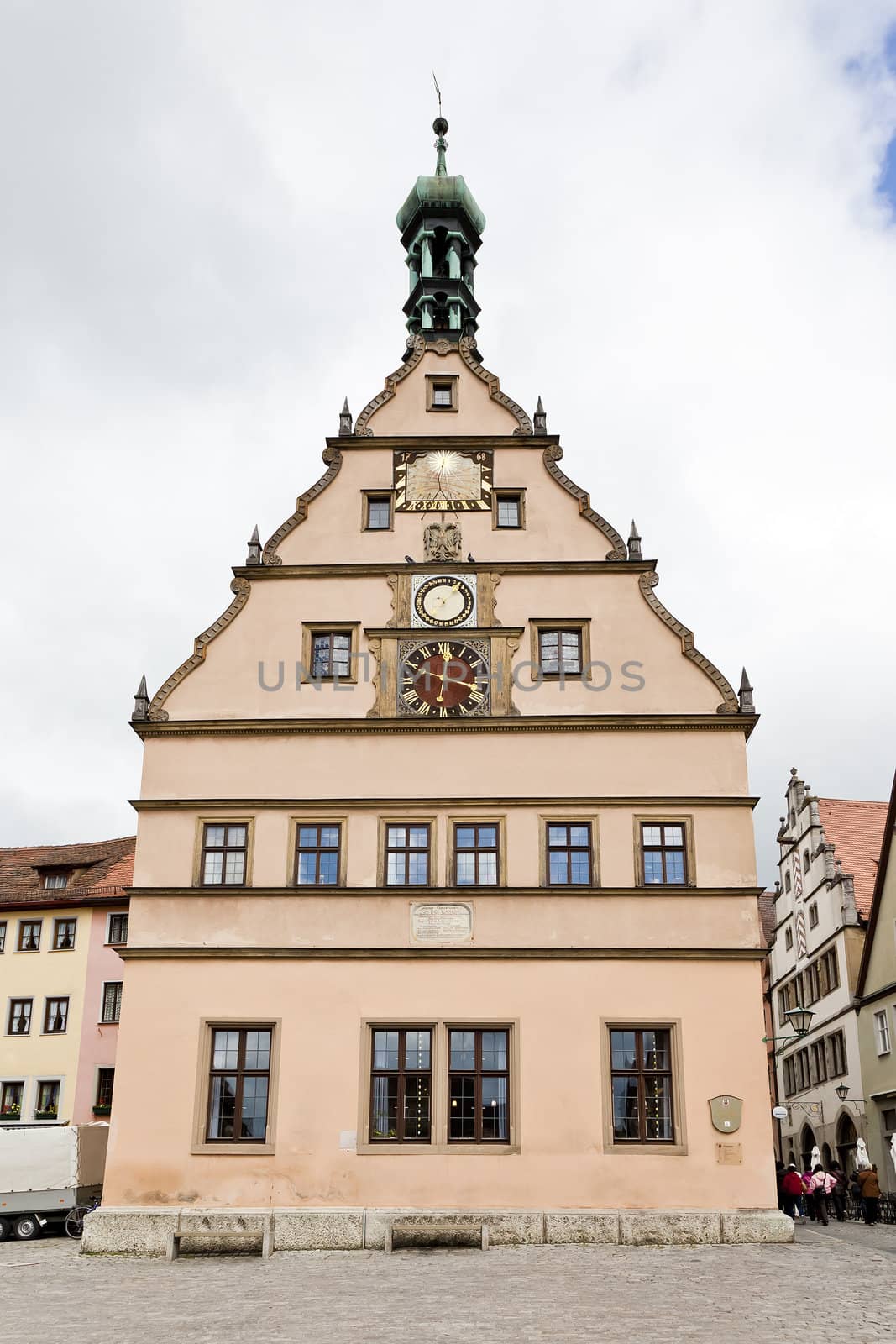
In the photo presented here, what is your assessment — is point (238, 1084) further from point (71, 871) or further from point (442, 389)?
point (71, 871)

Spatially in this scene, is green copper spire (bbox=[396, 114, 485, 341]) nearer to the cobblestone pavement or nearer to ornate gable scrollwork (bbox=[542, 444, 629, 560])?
ornate gable scrollwork (bbox=[542, 444, 629, 560])

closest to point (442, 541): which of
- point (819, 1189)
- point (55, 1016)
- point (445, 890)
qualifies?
point (445, 890)

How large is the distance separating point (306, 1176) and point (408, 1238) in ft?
6.11

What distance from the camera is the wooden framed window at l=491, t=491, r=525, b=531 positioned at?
23828 millimetres

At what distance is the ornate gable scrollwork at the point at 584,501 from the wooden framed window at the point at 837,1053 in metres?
19.9

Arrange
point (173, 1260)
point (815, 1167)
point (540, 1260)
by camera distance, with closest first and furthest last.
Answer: point (540, 1260) < point (173, 1260) < point (815, 1167)

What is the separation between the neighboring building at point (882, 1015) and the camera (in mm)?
32312

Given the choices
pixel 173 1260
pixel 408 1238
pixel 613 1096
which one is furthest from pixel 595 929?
pixel 173 1260

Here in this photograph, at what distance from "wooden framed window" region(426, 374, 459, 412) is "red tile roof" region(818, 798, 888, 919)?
20652 millimetres

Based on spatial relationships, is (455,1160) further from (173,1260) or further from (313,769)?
(313,769)

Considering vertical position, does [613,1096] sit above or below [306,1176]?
above

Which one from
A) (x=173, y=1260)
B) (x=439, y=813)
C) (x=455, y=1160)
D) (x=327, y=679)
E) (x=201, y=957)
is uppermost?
(x=327, y=679)

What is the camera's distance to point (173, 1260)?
18891 mm

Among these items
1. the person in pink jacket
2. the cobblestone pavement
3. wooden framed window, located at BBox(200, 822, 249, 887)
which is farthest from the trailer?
the person in pink jacket
